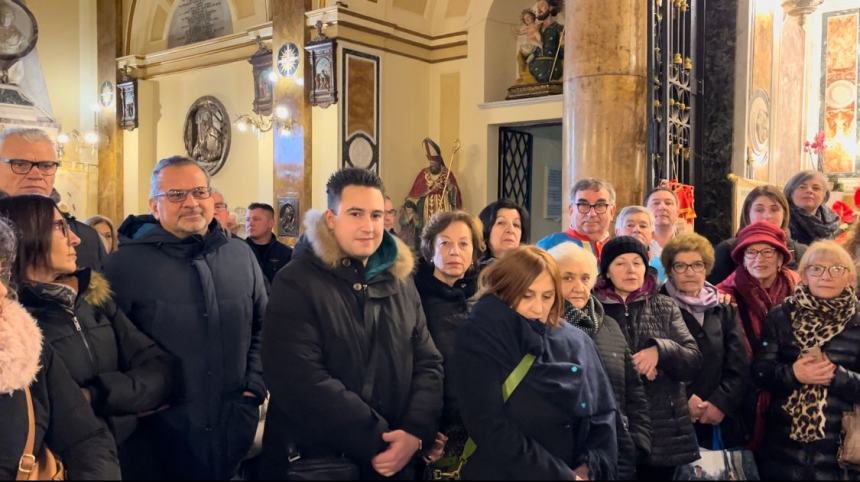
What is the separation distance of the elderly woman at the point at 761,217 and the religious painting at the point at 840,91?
21.6ft

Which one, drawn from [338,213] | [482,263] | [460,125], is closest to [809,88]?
[460,125]

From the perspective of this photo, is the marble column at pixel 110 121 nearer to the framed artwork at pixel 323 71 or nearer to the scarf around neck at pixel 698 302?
the framed artwork at pixel 323 71

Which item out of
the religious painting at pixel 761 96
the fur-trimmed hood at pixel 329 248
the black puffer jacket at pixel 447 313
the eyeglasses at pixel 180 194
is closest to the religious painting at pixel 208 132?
the religious painting at pixel 761 96

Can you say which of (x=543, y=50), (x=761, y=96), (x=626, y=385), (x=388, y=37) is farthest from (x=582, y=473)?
(x=388, y=37)

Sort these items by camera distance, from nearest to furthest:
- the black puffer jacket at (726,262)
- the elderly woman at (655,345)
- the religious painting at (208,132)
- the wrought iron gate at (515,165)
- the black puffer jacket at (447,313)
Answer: the black puffer jacket at (447,313) → the elderly woman at (655,345) → the black puffer jacket at (726,262) → the wrought iron gate at (515,165) → the religious painting at (208,132)

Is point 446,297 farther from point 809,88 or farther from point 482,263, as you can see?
point 809,88

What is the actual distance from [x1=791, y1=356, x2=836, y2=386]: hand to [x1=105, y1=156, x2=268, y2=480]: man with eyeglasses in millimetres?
2249

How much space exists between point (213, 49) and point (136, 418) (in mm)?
10417

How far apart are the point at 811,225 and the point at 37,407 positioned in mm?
4458

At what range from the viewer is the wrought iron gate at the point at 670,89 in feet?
19.2

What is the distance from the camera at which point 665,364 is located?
2.96 m

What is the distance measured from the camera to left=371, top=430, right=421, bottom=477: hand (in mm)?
2467

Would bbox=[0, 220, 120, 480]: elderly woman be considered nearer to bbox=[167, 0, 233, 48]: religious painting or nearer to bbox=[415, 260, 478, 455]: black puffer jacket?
bbox=[415, 260, 478, 455]: black puffer jacket

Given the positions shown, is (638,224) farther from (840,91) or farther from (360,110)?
(840,91)
